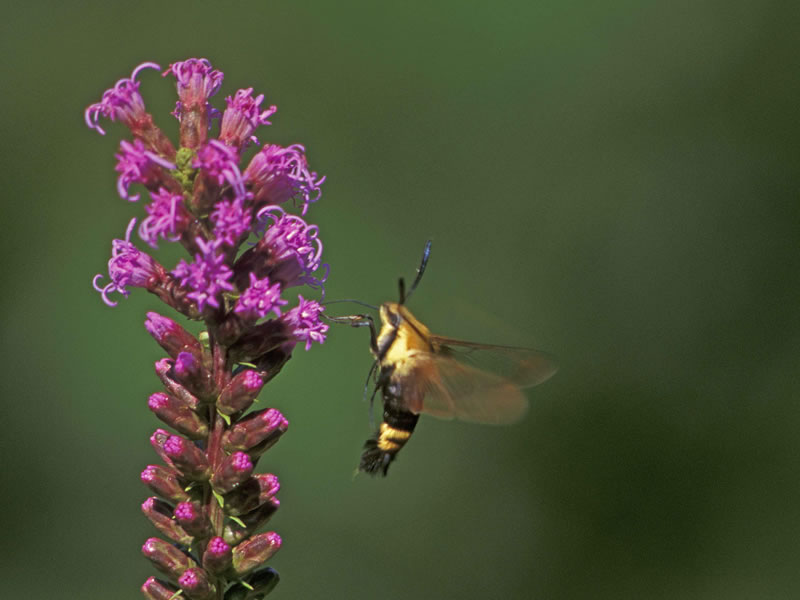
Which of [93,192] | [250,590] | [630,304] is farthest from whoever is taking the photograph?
[630,304]

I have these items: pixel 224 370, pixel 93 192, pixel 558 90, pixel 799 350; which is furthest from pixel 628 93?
pixel 224 370

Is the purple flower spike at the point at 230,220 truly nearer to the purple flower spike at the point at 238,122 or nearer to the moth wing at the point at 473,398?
the purple flower spike at the point at 238,122

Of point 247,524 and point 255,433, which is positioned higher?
point 255,433

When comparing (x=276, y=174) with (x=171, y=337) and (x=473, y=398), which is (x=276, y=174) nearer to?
(x=171, y=337)

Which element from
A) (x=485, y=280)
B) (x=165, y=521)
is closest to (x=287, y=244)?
(x=165, y=521)

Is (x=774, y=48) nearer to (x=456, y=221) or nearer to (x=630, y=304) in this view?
(x=630, y=304)

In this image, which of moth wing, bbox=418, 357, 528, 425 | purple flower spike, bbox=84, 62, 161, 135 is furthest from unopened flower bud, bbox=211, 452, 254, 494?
purple flower spike, bbox=84, 62, 161, 135
